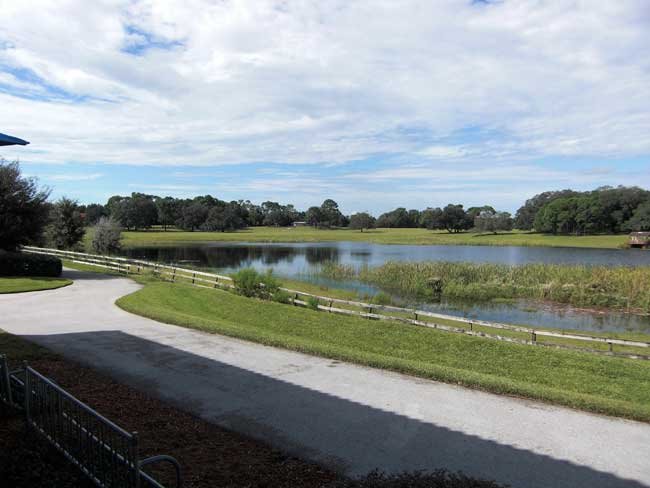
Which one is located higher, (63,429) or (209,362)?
(63,429)

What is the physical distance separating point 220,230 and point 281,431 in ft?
448

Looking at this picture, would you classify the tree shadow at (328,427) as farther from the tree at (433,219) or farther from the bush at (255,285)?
the tree at (433,219)

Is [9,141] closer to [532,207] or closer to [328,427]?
[328,427]

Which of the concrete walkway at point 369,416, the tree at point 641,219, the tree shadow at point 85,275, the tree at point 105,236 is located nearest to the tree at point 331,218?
the tree at point 641,219

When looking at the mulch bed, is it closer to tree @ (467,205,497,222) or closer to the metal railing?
the metal railing

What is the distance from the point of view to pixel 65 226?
45.7 metres

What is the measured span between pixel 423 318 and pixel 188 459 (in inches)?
665

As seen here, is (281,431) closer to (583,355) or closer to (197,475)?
(197,475)

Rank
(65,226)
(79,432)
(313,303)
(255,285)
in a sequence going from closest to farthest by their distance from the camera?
(79,432), (313,303), (255,285), (65,226)

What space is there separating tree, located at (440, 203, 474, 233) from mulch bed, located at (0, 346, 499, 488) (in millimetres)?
141364

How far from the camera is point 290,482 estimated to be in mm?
5234

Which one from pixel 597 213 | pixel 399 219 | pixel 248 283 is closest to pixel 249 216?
pixel 399 219

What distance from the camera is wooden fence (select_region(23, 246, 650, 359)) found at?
46.6 ft

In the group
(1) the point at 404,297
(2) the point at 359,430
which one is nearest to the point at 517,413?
(2) the point at 359,430
